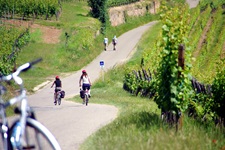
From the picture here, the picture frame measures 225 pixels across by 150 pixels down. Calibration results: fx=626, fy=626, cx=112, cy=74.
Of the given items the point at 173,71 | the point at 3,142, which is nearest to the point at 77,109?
the point at 173,71

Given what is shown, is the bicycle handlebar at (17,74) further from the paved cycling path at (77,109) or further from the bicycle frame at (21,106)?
the paved cycling path at (77,109)

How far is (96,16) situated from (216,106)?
61745 millimetres

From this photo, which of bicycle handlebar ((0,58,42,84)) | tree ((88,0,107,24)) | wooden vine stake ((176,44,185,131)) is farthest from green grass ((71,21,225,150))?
tree ((88,0,107,24))

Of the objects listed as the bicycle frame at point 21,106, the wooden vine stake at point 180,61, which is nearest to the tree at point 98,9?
the wooden vine stake at point 180,61

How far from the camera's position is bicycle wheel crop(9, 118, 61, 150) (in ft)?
21.4

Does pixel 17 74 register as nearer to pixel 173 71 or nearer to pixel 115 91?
pixel 173 71

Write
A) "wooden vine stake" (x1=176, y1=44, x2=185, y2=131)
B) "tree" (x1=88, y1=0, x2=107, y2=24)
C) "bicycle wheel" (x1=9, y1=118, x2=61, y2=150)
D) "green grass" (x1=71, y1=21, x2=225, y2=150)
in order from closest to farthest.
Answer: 1. "bicycle wheel" (x1=9, y1=118, x2=61, y2=150)
2. "green grass" (x1=71, y1=21, x2=225, y2=150)
3. "wooden vine stake" (x1=176, y1=44, x2=185, y2=131)
4. "tree" (x1=88, y1=0, x2=107, y2=24)

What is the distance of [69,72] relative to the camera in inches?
2170

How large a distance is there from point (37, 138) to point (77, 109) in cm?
1540

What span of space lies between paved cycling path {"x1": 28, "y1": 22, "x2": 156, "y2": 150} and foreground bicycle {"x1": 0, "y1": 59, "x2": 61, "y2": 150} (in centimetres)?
461

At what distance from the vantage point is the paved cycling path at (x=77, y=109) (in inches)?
525

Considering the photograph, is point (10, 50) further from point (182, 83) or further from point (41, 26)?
point (182, 83)

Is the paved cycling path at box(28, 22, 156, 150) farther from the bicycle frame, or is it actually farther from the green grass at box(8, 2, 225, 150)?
the bicycle frame

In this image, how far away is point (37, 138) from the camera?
22.0 ft
